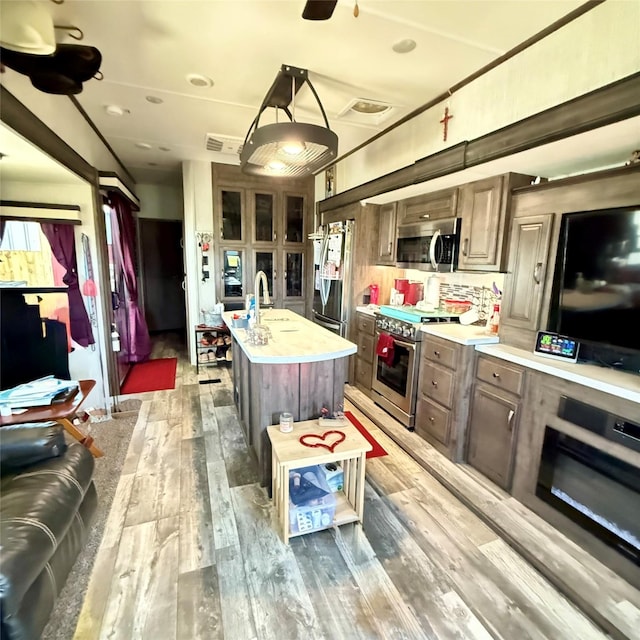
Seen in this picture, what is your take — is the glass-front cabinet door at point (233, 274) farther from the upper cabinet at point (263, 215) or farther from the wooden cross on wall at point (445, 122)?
the wooden cross on wall at point (445, 122)

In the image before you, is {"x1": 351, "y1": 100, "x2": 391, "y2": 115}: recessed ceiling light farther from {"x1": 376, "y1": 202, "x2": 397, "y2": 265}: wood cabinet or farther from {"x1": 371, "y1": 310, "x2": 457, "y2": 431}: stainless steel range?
{"x1": 371, "y1": 310, "x2": 457, "y2": 431}: stainless steel range

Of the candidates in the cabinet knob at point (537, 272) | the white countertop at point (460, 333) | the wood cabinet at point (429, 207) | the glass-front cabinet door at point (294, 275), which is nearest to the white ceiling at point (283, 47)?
the wood cabinet at point (429, 207)

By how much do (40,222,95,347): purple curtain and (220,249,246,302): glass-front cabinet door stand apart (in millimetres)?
1885

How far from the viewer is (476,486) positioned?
2.39 meters

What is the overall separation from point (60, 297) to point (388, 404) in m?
3.18

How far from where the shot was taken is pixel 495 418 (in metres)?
2.37

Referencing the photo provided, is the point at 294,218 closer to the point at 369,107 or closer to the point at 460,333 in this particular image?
the point at 369,107

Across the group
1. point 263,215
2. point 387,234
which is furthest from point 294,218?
point 387,234

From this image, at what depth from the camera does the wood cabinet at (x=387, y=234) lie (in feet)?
11.9

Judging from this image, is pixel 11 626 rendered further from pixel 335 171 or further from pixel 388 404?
pixel 335 171

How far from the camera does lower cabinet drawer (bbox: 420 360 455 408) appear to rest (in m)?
2.66

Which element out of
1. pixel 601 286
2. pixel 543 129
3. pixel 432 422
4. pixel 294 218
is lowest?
pixel 432 422

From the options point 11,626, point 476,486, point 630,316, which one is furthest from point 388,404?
point 11,626

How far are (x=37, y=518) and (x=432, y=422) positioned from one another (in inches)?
100.0
